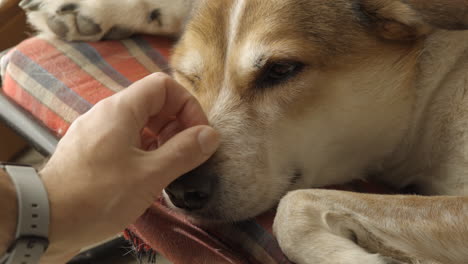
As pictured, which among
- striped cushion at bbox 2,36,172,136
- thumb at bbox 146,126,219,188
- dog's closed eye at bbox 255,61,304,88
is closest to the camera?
thumb at bbox 146,126,219,188

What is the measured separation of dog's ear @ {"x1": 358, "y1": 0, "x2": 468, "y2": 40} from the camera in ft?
4.75

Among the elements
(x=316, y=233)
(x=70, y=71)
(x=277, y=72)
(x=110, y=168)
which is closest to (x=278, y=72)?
(x=277, y=72)

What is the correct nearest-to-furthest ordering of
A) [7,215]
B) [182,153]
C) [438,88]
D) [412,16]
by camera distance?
[7,215]
[182,153]
[412,16]
[438,88]

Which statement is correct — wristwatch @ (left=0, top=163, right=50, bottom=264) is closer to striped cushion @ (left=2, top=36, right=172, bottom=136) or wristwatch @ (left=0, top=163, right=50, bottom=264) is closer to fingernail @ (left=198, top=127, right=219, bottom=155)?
fingernail @ (left=198, top=127, right=219, bottom=155)

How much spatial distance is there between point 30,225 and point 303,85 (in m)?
0.76

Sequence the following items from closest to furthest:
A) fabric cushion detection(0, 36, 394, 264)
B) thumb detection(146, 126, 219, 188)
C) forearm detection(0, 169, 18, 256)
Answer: forearm detection(0, 169, 18, 256) < thumb detection(146, 126, 219, 188) < fabric cushion detection(0, 36, 394, 264)

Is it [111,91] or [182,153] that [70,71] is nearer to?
[111,91]

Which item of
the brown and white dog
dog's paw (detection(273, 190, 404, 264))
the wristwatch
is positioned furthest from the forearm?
dog's paw (detection(273, 190, 404, 264))

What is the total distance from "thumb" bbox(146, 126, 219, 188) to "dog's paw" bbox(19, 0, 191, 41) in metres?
0.88

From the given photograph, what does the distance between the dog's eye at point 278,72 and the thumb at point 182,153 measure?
0.29m

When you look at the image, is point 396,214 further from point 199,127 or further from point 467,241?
point 199,127

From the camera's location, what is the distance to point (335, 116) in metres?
1.54

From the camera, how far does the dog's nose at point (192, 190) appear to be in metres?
1.34

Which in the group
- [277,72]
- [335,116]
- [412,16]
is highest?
→ [412,16]
